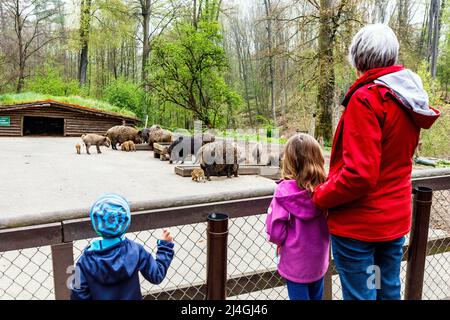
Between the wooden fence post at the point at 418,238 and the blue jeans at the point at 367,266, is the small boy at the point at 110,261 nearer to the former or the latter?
the blue jeans at the point at 367,266

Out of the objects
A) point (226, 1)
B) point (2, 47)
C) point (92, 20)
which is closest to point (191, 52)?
point (226, 1)

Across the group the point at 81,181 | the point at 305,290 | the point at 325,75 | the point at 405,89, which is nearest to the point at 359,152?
the point at 405,89

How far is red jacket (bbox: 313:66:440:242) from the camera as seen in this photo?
1653 mm

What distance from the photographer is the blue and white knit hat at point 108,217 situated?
1.77 metres

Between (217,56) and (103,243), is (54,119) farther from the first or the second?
(103,243)

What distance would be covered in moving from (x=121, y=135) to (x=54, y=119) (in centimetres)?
827

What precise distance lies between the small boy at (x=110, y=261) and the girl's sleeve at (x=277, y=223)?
637 mm

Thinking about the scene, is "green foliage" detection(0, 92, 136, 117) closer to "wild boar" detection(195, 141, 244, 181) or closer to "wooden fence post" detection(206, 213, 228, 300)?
"wild boar" detection(195, 141, 244, 181)

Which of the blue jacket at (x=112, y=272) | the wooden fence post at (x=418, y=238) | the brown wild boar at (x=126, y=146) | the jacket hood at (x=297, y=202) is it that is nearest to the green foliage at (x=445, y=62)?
the brown wild boar at (x=126, y=146)

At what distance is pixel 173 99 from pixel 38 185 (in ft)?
46.5

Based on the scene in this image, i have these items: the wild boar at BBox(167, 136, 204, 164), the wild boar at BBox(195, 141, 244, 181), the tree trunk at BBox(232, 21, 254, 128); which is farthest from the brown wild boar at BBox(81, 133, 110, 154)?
the tree trunk at BBox(232, 21, 254, 128)

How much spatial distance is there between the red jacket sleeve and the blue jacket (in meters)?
0.98
